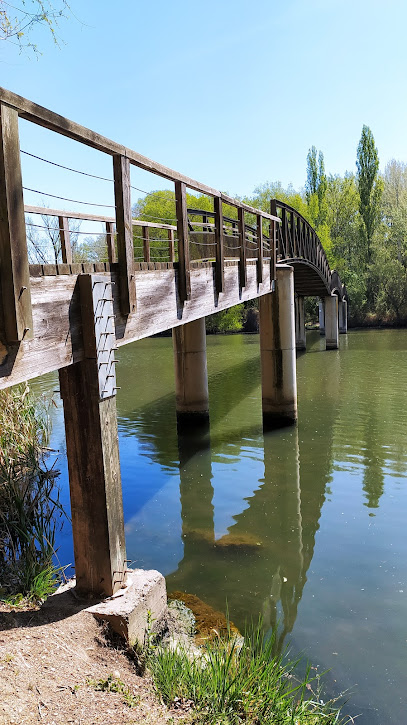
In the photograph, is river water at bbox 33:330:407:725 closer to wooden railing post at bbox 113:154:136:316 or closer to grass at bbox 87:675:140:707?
grass at bbox 87:675:140:707

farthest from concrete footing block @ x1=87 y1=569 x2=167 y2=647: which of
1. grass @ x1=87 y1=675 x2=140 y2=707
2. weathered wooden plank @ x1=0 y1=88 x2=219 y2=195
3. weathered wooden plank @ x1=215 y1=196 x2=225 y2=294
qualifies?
weathered wooden plank @ x1=215 y1=196 x2=225 y2=294

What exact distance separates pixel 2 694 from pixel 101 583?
54.3 inches

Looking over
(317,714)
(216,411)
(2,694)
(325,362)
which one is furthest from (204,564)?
(325,362)

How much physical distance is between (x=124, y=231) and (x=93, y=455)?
1928 millimetres

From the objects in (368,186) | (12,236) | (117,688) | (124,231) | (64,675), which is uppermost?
(368,186)

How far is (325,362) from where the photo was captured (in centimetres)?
2659

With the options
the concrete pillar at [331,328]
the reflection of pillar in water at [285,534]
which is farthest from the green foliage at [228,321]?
the reflection of pillar in water at [285,534]

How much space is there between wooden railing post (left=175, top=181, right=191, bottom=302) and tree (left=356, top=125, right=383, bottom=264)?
4862 cm

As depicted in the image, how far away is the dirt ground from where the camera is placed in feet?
10.8

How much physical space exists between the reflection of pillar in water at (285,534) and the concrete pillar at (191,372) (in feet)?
7.00

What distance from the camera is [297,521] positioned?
886 centimetres

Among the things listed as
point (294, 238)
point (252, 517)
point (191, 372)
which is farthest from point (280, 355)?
point (252, 517)

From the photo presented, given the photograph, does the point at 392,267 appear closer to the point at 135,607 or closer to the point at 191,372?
the point at 191,372

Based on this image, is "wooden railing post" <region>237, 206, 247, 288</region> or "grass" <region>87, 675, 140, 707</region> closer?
"grass" <region>87, 675, 140, 707</region>
